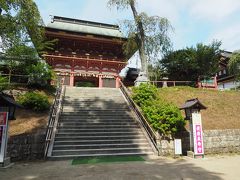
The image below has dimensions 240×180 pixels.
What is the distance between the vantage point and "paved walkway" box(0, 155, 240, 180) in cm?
643

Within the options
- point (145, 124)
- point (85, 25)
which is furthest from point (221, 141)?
point (85, 25)

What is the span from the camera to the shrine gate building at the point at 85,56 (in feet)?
79.0

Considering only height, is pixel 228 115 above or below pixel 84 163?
above

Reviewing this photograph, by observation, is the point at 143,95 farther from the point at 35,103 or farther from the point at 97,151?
the point at 35,103

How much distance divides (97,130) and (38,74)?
6.79 metres

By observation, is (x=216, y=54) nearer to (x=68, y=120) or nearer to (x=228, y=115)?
(x=228, y=115)

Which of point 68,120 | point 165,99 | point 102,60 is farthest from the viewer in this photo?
point 102,60

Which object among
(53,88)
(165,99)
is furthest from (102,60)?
(165,99)

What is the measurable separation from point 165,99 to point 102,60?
10620 mm

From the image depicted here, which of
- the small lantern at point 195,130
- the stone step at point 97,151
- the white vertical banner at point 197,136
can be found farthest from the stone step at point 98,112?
the white vertical banner at point 197,136

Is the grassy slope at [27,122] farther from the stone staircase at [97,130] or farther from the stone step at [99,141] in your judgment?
the stone step at [99,141]

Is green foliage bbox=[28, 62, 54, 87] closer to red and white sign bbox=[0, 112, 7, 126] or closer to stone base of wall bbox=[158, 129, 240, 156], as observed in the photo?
red and white sign bbox=[0, 112, 7, 126]

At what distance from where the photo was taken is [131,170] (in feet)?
23.6

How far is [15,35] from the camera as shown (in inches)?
445
